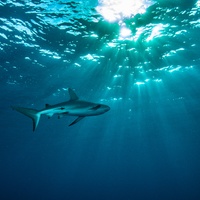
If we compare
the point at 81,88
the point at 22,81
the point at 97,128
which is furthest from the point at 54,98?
the point at 97,128

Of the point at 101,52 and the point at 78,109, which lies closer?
the point at 78,109

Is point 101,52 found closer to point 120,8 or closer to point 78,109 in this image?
point 120,8

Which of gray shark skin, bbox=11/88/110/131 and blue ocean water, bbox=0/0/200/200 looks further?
blue ocean water, bbox=0/0/200/200

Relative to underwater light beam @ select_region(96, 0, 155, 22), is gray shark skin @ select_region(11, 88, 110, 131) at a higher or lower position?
lower

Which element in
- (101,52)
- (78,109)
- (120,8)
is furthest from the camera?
(101,52)

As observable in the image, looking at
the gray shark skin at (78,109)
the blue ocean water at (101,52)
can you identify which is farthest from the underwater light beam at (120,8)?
the gray shark skin at (78,109)

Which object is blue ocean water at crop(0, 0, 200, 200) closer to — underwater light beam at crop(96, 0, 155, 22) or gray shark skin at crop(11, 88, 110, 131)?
underwater light beam at crop(96, 0, 155, 22)


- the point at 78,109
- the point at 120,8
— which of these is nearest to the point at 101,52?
the point at 120,8

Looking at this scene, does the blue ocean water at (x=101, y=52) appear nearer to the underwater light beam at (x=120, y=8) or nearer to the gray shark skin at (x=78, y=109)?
the underwater light beam at (x=120, y=8)

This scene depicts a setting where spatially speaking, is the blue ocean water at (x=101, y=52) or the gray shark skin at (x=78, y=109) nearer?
the gray shark skin at (x=78, y=109)

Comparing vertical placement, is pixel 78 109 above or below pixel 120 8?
below

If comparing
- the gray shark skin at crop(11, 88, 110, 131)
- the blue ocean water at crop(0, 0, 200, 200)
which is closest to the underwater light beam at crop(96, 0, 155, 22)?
the blue ocean water at crop(0, 0, 200, 200)

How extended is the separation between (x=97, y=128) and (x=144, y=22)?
106 feet

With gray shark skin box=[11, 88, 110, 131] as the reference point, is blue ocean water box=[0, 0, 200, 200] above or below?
above
